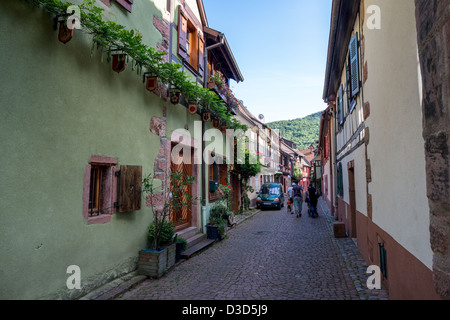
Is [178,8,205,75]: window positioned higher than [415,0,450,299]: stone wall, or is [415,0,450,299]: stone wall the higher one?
[178,8,205,75]: window

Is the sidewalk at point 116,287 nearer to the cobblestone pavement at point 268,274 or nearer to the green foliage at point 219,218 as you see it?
the cobblestone pavement at point 268,274

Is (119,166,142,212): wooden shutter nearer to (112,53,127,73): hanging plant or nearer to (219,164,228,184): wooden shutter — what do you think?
(112,53,127,73): hanging plant

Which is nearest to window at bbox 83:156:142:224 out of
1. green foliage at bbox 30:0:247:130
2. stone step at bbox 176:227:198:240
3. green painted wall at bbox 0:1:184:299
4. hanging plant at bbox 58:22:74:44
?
green painted wall at bbox 0:1:184:299

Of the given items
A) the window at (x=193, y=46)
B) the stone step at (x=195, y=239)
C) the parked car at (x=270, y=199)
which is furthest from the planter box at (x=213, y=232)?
the parked car at (x=270, y=199)

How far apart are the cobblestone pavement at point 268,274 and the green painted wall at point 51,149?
3.46 ft

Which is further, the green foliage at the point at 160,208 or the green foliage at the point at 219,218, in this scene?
the green foliage at the point at 219,218

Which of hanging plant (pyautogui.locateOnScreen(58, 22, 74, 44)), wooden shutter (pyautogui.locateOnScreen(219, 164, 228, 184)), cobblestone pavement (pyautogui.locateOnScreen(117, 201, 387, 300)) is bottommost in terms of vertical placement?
cobblestone pavement (pyautogui.locateOnScreen(117, 201, 387, 300))

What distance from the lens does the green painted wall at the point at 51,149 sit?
10.1 ft

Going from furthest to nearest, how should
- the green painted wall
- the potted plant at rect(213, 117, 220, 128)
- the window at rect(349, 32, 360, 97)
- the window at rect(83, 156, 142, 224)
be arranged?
the potted plant at rect(213, 117, 220, 128) → the window at rect(349, 32, 360, 97) → the window at rect(83, 156, 142, 224) → the green painted wall

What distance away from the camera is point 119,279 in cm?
467

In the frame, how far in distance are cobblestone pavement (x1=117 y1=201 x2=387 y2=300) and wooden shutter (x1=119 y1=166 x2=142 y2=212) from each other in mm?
1319

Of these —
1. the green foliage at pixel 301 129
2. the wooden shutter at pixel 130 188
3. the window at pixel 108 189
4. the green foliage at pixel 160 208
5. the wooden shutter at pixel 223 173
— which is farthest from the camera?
the green foliage at pixel 301 129

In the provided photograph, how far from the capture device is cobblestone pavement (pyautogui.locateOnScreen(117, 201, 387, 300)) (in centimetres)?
424
